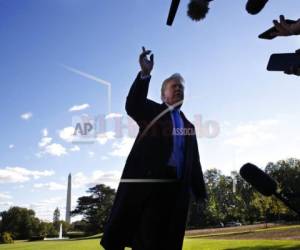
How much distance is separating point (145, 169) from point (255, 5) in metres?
3.06

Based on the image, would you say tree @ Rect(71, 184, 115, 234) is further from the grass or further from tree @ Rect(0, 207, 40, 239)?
the grass

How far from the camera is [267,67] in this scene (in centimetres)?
310

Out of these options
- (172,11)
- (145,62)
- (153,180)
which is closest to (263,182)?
(172,11)

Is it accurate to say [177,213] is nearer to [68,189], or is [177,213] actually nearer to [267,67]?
[267,67]

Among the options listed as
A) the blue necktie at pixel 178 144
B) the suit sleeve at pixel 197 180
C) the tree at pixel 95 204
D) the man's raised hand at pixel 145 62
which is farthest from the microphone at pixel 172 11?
the tree at pixel 95 204

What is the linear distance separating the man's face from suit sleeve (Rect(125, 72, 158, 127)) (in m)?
0.39

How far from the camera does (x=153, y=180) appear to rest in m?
5.24

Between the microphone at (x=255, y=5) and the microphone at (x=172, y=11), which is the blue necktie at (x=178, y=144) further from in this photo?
the microphone at (x=255, y=5)

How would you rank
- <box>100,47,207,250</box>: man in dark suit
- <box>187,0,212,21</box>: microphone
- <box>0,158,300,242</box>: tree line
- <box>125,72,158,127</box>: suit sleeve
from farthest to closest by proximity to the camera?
<box>0,158,300,242</box>: tree line < <box>125,72,158,127</box>: suit sleeve < <box>100,47,207,250</box>: man in dark suit < <box>187,0,212,21</box>: microphone

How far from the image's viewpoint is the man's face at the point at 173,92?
19.3 feet

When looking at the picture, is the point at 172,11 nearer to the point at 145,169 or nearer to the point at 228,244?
the point at 145,169

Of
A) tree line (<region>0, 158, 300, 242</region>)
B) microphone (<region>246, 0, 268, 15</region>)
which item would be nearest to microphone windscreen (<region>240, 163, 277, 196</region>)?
microphone (<region>246, 0, 268, 15</region>)

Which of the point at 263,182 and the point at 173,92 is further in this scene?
the point at 173,92

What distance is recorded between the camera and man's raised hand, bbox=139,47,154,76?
521 centimetres
